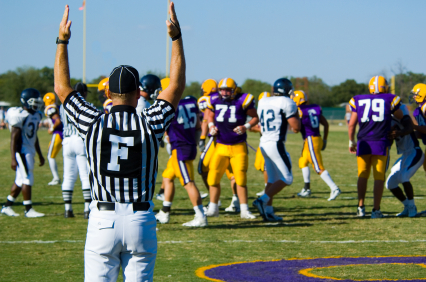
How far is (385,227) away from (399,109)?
1.78m

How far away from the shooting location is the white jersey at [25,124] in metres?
8.41

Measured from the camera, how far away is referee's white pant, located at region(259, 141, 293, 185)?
25.8 ft

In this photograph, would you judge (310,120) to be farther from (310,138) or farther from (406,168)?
(406,168)

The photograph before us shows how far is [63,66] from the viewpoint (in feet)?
10.5

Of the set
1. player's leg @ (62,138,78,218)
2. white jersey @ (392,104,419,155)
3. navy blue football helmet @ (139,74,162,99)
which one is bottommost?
player's leg @ (62,138,78,218)

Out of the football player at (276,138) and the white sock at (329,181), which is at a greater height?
the football player at (276,138)

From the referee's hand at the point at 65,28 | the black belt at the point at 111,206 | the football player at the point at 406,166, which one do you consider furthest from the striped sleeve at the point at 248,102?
the black belt at the point at 111,206

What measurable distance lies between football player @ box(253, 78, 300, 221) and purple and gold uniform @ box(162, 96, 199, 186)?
1074 mm

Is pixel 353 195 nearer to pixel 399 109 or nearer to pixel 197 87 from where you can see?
pixel 399 109

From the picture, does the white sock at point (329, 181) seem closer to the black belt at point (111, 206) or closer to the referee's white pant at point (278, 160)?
the referee's white pant at point (278, 160)

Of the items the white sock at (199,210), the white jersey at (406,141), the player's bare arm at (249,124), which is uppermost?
the player's bare arm at (249,124)

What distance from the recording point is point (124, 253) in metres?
2.96

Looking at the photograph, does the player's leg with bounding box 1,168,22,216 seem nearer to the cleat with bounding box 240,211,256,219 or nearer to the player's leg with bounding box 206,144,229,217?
the player's leg with bounding box 206,144,229,217

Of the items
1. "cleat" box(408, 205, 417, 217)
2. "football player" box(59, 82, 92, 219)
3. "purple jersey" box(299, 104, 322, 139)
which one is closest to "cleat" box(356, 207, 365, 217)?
"cleat" box(408, 205, 417, 217)
